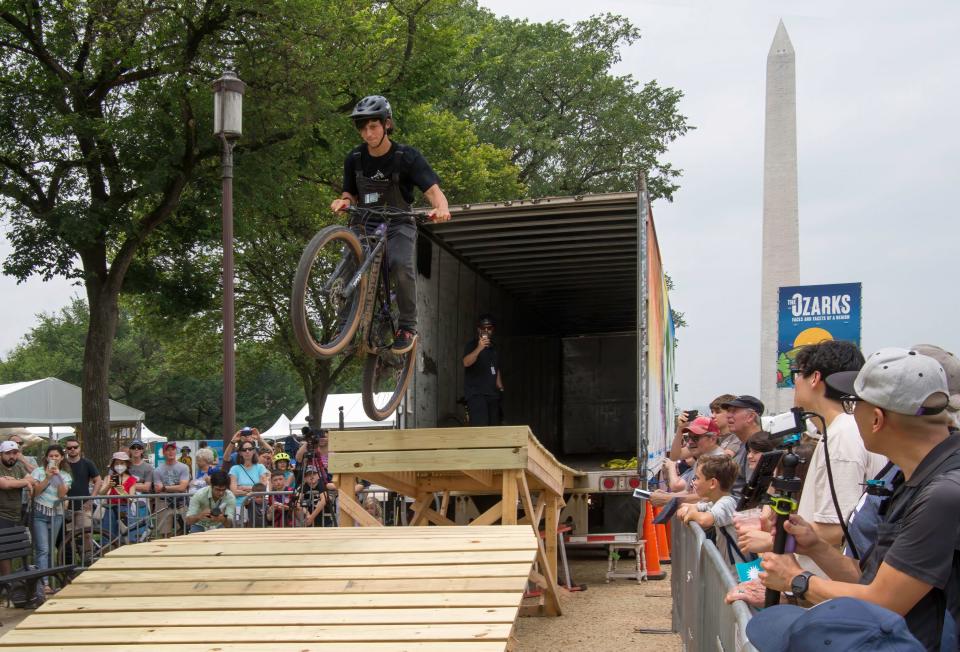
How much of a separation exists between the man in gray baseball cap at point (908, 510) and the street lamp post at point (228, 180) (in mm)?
9620

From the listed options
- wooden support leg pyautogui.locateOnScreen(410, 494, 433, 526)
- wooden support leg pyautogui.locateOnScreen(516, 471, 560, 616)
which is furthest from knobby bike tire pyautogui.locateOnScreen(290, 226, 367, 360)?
wooden support leg pyautogui.locateOnScreen(410, 494, 433, 526)

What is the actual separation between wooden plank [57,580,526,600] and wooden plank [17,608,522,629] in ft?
0.78

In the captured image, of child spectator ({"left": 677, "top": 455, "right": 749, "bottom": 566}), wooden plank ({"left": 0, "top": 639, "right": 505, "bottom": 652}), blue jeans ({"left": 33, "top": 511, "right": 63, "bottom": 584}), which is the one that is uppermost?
child spectator ({"left": 677, "top": 455, "right": 749, "bottom": 566})

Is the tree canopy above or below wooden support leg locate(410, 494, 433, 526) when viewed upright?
above

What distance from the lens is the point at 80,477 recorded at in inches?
492

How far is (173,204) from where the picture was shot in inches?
690

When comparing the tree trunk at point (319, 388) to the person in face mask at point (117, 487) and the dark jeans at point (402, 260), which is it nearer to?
the person in face mask at point (117, 487)

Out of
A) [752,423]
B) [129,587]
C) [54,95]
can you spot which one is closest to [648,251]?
[752,423]

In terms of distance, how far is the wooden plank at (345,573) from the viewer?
5141 millimetres

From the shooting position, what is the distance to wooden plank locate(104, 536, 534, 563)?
5719 millimetres

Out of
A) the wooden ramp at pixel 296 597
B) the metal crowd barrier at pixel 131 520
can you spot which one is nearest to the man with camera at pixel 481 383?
the metal crowd barrier at pixel 131 520

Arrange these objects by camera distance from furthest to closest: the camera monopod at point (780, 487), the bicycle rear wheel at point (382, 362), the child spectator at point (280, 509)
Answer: the child spectator at point (280, 509), the bicycle rear wheel at point (382, 362), the camera monopod at point (780, 487)

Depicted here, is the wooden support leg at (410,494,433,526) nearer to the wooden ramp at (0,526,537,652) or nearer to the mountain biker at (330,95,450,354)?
the mountain biker at (330,95,450,354)

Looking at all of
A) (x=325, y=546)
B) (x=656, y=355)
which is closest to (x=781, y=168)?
(x=656, y=355)
